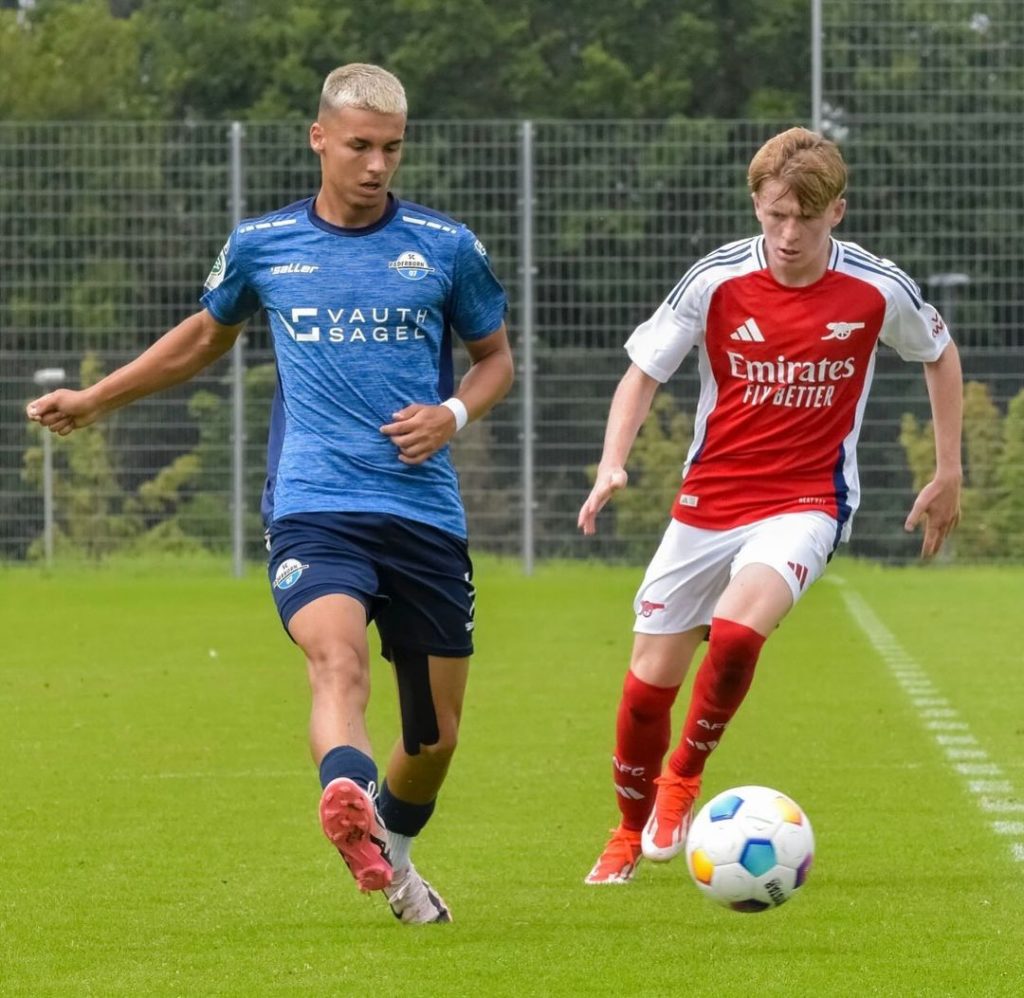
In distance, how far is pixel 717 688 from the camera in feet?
21.7

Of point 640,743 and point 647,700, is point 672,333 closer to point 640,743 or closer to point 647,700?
point 647,700

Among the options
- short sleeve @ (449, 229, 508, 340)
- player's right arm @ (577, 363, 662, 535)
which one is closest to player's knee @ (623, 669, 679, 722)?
player's right arm @ (577, 363, 662, 535)

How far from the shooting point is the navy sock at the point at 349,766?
5.26 meters

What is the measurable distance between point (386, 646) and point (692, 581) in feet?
3.77

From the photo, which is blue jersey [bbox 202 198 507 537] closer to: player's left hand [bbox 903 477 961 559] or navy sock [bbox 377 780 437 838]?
navy sock [bbox 377 780 437 838]

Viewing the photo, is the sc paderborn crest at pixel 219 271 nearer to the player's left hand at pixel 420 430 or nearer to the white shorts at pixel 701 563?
the player's left hand at pixel 420 430

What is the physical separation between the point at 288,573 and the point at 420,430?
47cm

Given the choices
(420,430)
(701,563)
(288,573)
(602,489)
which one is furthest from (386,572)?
(701,563)

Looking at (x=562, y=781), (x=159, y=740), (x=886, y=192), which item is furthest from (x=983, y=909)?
(x=886, y=192)

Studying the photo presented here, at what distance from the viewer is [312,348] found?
19.6 ft

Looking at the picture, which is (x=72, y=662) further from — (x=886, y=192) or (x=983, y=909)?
(x=886, y=192)

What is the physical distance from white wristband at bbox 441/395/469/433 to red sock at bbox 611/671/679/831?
1.28 metres

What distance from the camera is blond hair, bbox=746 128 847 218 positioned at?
641 cm

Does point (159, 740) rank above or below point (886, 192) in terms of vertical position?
below
